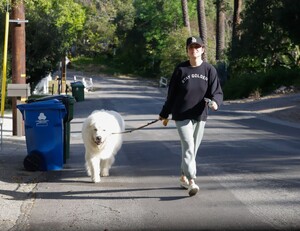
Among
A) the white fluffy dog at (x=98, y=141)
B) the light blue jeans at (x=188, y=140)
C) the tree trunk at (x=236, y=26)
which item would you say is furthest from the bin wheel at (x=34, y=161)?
the tree trunk at (x=236, y=26)

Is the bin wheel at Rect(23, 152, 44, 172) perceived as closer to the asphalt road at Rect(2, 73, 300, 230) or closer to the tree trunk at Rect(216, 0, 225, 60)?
the asphalt road at Rect(2, 73, 300, 230)

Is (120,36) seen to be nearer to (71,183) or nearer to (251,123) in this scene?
(251,123)

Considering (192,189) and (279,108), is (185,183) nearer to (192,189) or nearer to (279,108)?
(192,189)

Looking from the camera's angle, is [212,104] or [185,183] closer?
[212,104]

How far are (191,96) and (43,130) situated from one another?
365 cm

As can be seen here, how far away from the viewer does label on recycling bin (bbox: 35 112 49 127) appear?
435 inches

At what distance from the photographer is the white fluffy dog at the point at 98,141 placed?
389 inches

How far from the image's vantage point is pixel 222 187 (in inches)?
365

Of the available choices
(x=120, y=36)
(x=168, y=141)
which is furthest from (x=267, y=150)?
(x=120, y=36)

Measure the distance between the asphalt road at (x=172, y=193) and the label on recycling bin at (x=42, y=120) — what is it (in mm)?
868

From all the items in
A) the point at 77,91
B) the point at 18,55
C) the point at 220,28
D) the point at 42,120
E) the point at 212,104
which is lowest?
the point at 77,91

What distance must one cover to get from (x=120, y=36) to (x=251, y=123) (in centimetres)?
6980

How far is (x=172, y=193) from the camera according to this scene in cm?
892

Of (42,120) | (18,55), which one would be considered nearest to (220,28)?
(18,55)
